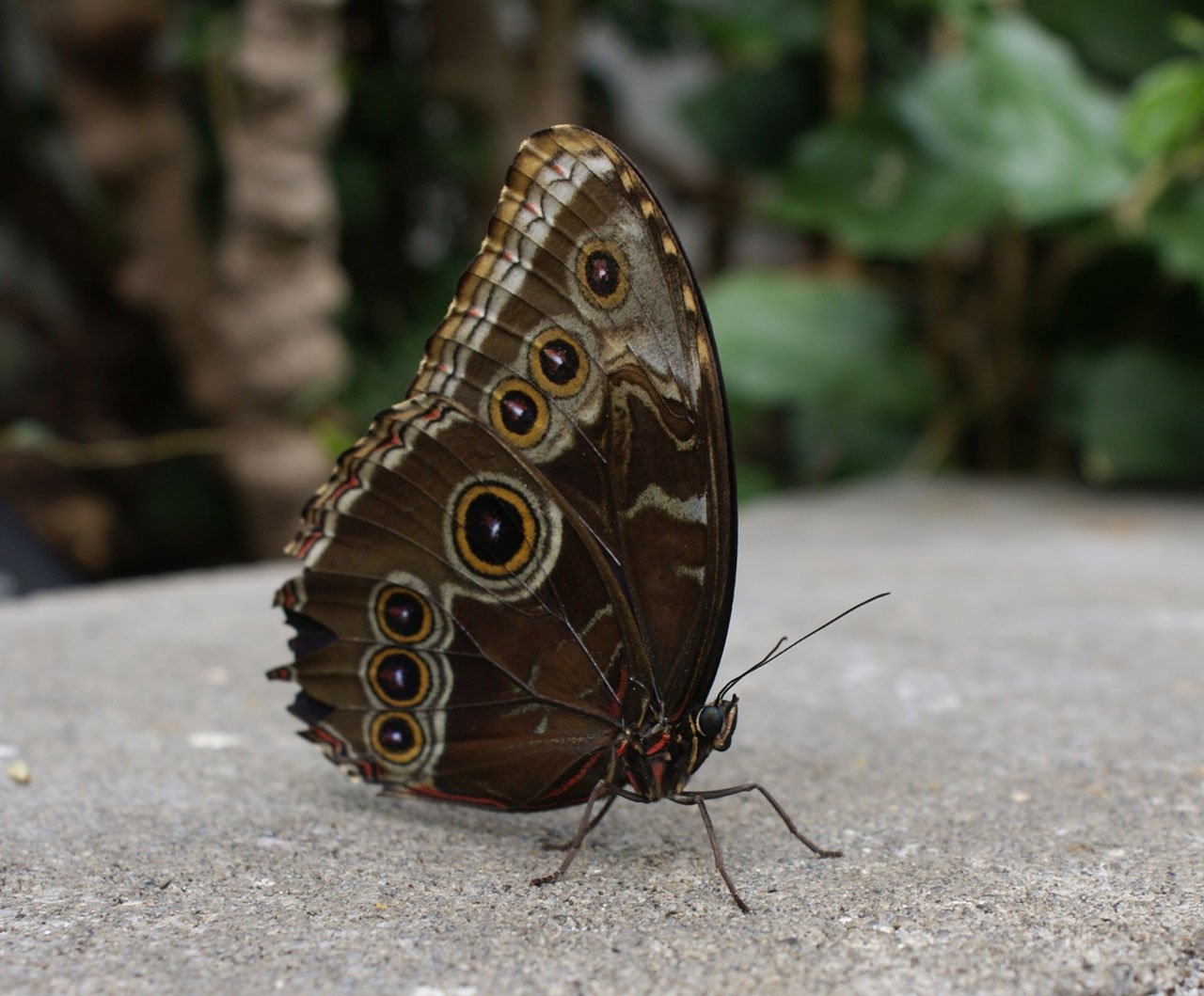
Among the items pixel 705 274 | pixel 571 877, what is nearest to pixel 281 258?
pixel 571 877

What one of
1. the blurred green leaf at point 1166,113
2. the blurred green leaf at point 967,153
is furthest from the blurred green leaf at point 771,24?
the blurred green leaf at point 1166,113

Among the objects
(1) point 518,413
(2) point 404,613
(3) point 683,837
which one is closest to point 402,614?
(2) point 404,613

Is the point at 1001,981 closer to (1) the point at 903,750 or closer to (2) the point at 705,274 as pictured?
(1) the point at 903,750

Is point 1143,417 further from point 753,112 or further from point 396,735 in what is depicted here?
point 396,735

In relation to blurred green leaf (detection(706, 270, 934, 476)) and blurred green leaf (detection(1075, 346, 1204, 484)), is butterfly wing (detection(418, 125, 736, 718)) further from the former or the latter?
blurred green leaf (detection(1075, 346, 1204, 484))

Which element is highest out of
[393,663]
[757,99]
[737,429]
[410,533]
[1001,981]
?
[757,99]

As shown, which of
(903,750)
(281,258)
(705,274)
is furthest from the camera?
(705,274)
